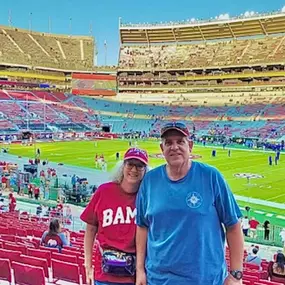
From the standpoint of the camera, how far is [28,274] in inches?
214

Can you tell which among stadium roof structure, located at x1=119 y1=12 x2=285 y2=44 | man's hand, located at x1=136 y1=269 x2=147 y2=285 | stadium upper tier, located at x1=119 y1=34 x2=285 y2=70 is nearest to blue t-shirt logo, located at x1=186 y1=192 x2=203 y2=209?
man's hand, located at x1=136 y1=269 x2=147 y2=285

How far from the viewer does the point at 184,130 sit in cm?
322

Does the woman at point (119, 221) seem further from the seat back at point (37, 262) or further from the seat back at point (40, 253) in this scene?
the seat back at point (40, 253)

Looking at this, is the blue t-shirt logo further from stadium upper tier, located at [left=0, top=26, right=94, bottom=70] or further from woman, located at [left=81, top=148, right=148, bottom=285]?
stadium upper tier, located at [left=0, top=26, right=94, bottom=70]

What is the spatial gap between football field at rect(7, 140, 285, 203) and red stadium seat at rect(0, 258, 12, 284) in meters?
18.3

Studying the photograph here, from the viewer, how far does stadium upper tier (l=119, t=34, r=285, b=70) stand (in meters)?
78.1

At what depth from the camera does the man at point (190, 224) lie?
117 inches

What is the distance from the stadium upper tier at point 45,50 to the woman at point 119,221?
79.3 meters

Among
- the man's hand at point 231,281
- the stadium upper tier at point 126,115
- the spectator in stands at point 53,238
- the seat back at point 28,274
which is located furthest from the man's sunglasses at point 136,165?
the stadium upper tier at point 126,115

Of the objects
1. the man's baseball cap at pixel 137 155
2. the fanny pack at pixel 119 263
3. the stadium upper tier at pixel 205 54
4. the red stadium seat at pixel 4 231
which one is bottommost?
the red stadium seat at pixel 4 231

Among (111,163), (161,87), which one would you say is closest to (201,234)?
(111,163)

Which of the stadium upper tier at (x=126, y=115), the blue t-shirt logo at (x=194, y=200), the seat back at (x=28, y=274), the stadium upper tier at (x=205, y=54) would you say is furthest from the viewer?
the stadium upper tier at (x=205, y=54)

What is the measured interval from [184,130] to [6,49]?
3277 inches

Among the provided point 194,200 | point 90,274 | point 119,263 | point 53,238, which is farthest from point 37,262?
point 194,200
